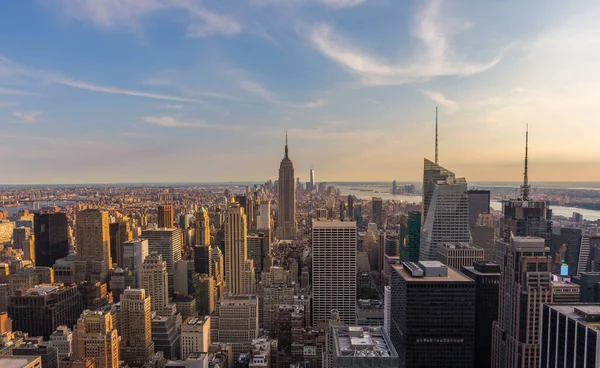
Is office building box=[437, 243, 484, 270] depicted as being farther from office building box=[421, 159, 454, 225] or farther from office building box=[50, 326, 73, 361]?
office building box=[50, 326, 73, 361]

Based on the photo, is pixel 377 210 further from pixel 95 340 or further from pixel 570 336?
pixel 570 336

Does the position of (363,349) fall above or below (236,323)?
above

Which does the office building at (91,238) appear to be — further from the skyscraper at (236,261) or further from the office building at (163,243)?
the skyscraper at (236,261)

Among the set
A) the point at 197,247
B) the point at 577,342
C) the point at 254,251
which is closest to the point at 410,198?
the point at 254,251

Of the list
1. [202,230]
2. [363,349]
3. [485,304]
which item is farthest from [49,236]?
[485,304]

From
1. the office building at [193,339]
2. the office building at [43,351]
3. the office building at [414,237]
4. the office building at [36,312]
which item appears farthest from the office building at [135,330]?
the office building at [414,237]
